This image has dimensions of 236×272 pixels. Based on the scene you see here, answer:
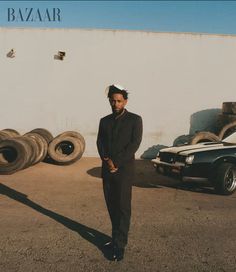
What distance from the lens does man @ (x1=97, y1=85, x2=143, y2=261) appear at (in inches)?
159

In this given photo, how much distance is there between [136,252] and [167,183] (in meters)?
4.55

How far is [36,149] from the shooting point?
10305 millimetres

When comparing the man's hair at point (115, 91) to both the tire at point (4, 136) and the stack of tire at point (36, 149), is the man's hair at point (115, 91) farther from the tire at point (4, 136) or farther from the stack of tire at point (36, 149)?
the tire at point (4, 136)

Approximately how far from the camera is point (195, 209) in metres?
6.29

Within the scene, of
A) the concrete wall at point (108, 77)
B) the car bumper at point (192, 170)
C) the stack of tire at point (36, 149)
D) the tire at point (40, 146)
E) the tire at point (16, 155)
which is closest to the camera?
the car bumper at point (192, 170)

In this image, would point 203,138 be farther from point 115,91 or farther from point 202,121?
point 115,91

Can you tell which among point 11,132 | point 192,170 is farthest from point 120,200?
point 11,132

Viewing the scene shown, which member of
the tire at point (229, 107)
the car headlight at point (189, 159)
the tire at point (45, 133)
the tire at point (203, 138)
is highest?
the tire at point (229, 107)

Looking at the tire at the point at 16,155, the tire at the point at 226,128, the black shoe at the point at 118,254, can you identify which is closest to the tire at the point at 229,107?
the tire at the point at 226,128

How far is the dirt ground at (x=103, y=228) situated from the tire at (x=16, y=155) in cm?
77

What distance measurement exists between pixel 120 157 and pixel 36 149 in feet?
22.1

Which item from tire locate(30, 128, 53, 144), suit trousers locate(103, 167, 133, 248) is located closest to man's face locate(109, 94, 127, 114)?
suit trousers locate(103, 167, 133, 248)

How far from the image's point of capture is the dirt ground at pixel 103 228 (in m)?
3.95

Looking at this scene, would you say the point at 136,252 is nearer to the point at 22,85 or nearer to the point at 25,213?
the point at 25,213
